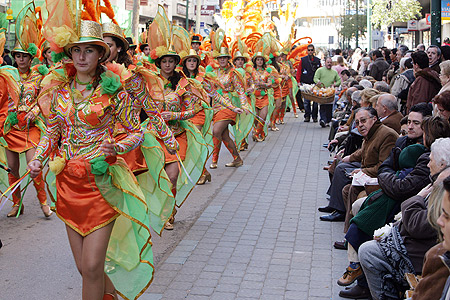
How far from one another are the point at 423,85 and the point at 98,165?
6.47 metres

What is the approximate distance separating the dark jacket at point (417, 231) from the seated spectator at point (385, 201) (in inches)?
22.3

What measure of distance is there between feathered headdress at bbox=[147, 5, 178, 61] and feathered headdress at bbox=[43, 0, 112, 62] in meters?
2.65

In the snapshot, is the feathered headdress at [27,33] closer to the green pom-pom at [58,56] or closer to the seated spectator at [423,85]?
the green pom-pom at [58,56]

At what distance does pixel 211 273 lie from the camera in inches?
231

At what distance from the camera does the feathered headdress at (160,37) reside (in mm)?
7105

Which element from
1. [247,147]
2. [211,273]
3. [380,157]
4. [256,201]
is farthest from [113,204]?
[247,147]

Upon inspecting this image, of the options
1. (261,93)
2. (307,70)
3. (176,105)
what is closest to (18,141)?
(176,105)

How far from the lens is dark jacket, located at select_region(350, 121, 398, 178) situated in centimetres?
671

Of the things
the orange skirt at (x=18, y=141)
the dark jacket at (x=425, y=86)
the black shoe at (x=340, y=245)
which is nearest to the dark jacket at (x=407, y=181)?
the black shoe at (x=340, y=245)

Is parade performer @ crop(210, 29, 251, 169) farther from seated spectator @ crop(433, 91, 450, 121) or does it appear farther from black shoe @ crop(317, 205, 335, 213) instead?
seated spectator @ crop(433, 91, 450, 121)

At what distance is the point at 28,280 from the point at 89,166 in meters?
1.95

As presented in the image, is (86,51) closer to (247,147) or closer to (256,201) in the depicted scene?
(256,201)

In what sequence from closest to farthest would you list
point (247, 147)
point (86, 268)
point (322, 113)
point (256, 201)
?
point (86, 268) → point (256, 201) → point (247, 147) → point (322, 113)

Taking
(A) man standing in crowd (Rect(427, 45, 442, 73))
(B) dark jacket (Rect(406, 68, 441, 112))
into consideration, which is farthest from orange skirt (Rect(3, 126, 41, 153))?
(A) man standing in crowd (Rect(427, 45, 442, 73))
